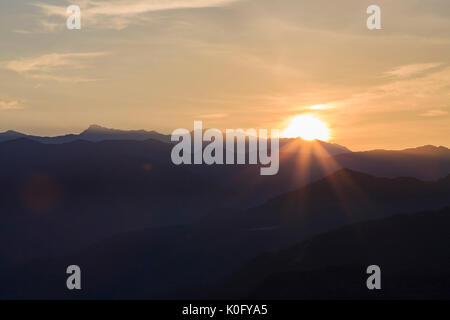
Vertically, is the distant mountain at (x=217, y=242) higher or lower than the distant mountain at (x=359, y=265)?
higher

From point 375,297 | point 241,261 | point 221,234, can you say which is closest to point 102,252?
point 221,234

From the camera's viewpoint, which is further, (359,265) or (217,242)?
(217,242)

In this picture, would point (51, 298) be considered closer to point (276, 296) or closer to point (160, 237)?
point (160, 237)

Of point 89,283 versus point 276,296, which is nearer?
point 276,296

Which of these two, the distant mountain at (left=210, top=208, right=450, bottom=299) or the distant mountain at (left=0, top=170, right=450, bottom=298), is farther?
the distant mountain at (left=0, top=170, right=450, bottom=298)

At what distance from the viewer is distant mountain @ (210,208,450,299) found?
253ft

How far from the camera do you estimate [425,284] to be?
247 ft

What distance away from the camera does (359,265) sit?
8912cm

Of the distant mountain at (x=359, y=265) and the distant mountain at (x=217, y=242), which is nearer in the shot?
the distant mountain at (x=359, y=265)

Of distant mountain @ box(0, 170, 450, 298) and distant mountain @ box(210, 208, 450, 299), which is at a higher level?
distant mountain @ box(0, 170, 450, 298)

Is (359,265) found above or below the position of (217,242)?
below

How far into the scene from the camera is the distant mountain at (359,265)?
7719 centimetres
